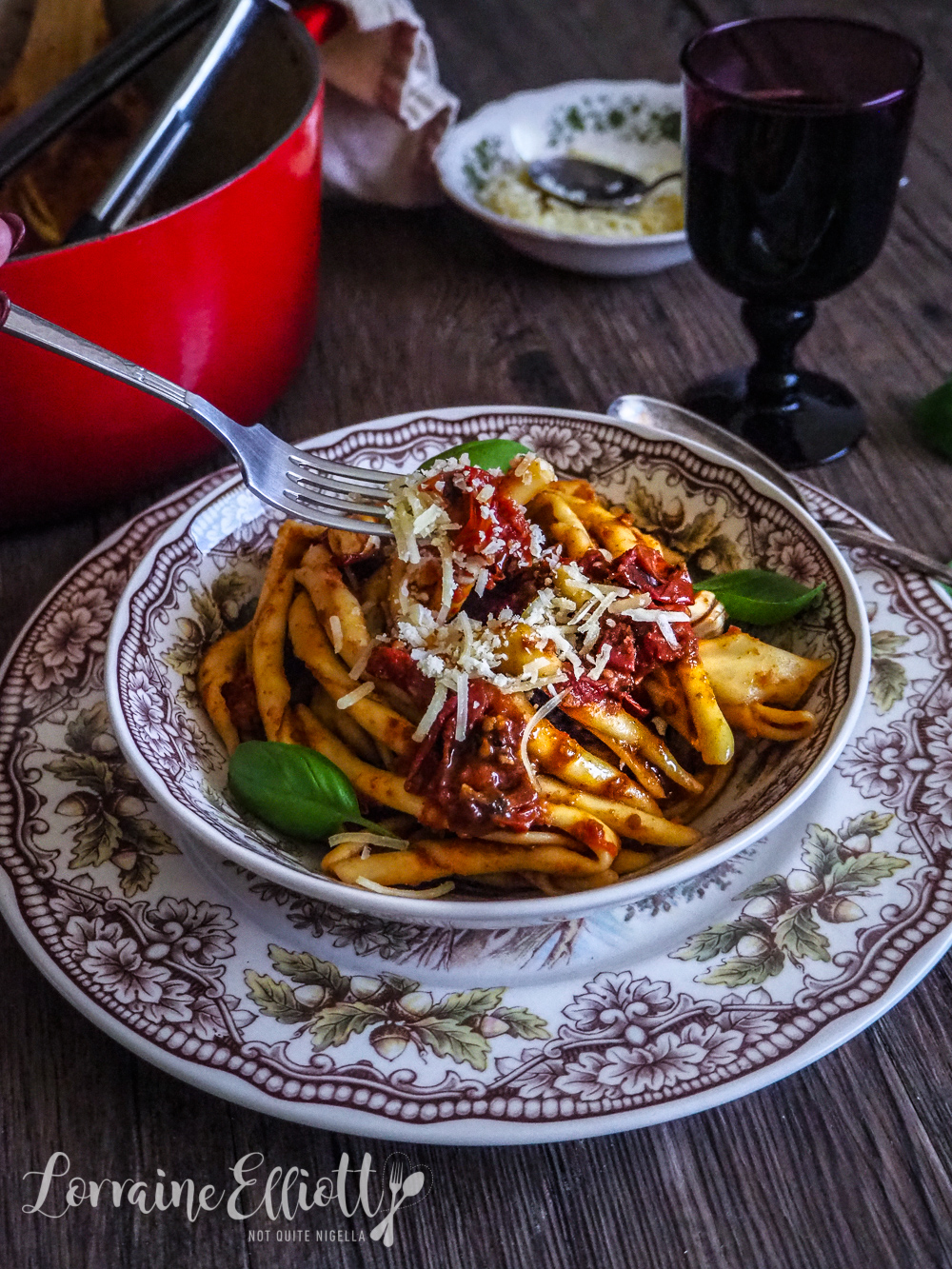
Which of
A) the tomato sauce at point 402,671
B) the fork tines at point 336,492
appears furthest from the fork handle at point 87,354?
the tomato sauce at point 402,671

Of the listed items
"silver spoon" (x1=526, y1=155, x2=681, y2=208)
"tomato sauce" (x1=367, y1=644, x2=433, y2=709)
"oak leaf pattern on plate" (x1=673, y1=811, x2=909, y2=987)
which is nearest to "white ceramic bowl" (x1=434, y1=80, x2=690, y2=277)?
"silver spoon" (x1=526, y1=155, x2=681, y2=208)

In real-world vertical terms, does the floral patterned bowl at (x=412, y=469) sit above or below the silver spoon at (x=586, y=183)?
above

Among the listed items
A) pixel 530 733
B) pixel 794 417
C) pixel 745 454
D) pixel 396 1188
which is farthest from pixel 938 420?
pixel 396 1188

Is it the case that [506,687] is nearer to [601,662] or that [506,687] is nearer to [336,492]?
[601,662]

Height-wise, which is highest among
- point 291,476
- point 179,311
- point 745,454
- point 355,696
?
point 179,311

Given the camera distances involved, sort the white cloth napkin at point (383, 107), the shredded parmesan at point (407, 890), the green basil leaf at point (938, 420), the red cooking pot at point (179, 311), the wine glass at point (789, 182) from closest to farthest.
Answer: the shredded parmesan at point (407, 890) < the red cooking pot at point (179, 311) < the wine glass at point (789, 182) < the green basil leaf at point (938, 420) < the white cloth napkin at point (383, 107)

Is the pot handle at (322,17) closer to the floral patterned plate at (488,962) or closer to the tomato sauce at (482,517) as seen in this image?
the tomato sauce at (482,517)

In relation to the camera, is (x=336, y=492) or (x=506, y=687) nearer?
(x=506, y=687)

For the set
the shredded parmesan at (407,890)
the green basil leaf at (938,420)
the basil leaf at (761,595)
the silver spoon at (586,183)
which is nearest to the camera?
the shredded parmesan at (407,890)
